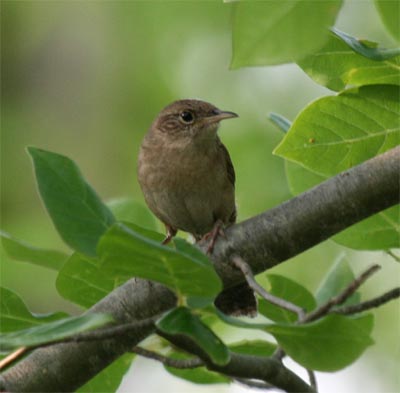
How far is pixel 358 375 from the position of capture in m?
8.43

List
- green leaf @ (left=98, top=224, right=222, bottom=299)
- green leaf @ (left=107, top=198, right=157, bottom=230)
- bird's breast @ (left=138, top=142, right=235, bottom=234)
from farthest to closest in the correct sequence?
bird's breast @ (left=138, top=142, right=235, bottom=234)
green leaf @ (left=107, top=198, right=157, bottom=230)
green leaf @ (left=98, top=224, right=222, bottom=299)

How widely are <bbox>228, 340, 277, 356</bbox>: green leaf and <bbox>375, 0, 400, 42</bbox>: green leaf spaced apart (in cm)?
147

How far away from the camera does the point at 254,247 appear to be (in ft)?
9.71

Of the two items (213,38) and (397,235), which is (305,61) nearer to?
(397,235)

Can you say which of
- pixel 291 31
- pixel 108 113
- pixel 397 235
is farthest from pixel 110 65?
pixel 291 31

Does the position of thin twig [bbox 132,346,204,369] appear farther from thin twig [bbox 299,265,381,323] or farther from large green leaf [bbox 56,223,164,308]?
thin twig [bbox 299,265,381,323]

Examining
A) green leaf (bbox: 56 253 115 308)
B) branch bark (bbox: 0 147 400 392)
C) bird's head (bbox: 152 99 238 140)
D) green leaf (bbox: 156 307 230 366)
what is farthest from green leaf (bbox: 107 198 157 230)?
bird's head (bbox: 152 99 238 140)

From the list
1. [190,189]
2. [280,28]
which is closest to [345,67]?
[280,28]

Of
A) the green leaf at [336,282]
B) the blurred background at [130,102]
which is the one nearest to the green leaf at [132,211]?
the green leaf at [336,282]

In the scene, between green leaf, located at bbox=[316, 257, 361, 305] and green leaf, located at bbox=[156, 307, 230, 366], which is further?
green leaf, located at bbox=[316, 257, 361, 305]

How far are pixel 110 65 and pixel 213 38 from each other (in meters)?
1.44

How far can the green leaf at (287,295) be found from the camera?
3.12m

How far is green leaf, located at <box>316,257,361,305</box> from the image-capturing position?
132 inches

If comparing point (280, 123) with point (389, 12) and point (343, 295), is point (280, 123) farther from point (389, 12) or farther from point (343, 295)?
point (389, 12)
